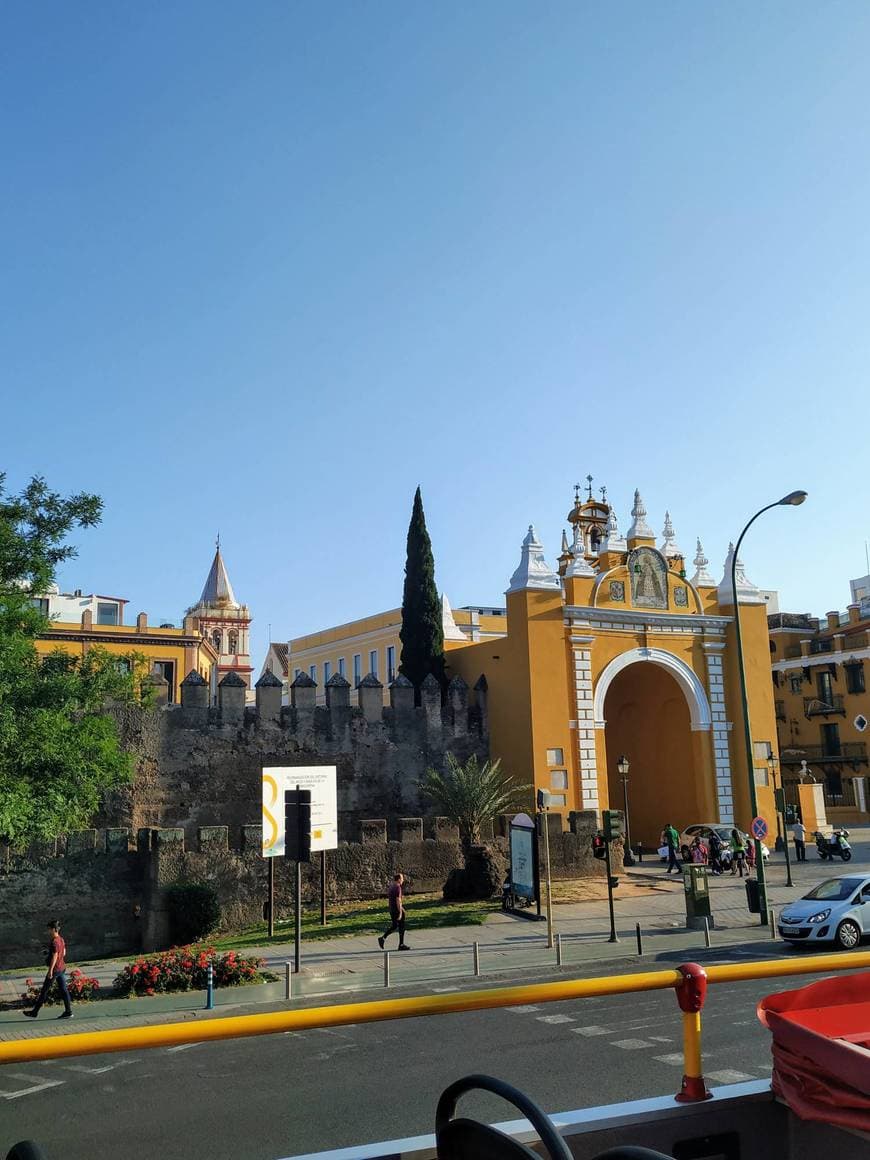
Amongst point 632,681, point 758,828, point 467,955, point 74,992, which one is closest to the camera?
point 74,992

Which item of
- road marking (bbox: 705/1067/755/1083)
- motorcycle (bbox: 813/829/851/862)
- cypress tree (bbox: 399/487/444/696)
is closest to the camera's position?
road marking (bbox: 705/1067/755/1083)

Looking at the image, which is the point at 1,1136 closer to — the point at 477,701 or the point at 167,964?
the point at 167,964

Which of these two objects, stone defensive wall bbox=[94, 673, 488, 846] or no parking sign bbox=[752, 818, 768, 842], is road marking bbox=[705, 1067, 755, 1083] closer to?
no parking sign bbox=[752, 818, 768, 842]

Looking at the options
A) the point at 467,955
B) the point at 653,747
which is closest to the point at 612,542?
the point at 653,747

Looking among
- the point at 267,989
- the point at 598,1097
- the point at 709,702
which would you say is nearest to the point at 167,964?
the point at 267,989

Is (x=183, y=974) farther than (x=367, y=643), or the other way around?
(x=367, y=643)

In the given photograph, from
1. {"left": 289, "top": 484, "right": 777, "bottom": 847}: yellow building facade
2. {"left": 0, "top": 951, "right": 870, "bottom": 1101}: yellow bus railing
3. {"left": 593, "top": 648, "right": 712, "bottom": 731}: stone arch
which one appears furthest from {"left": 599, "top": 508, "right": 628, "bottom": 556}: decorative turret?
{"left": 0, "top": 951, "right": 870, "bottom": 1101}: yellow bus railing

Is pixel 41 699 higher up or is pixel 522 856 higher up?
pixel 41 699

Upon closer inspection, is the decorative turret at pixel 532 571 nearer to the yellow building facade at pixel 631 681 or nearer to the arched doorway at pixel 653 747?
the yellow building facade at pixel 631 681

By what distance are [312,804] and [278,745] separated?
337 inches

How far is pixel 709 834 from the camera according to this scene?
97.3 ft

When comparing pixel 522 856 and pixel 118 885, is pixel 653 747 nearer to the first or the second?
pixel 522 856

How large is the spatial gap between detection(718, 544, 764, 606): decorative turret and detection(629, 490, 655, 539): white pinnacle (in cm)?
329

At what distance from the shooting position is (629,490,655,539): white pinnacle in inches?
1307
